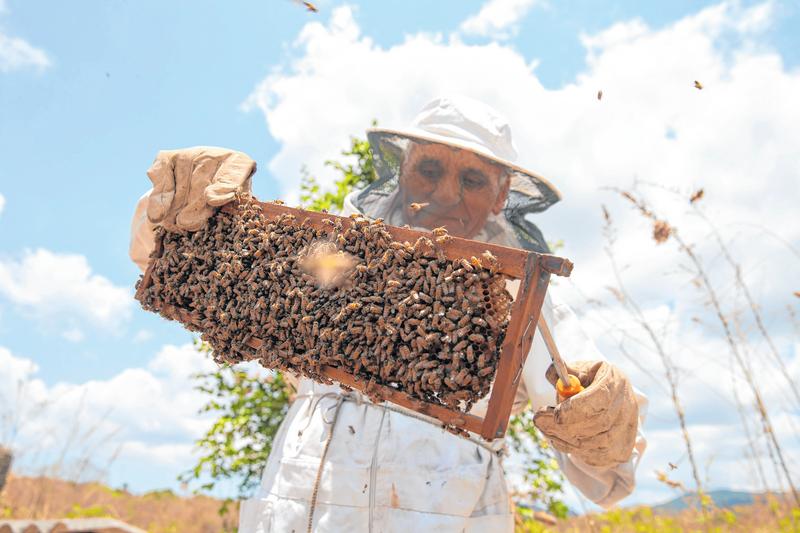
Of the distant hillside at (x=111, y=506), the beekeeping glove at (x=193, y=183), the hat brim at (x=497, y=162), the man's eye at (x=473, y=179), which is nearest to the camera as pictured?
the beekeeping glove at (x=193, y=183)

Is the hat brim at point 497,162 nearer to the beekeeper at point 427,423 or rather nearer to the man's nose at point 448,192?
the beekeeper at point 427,423

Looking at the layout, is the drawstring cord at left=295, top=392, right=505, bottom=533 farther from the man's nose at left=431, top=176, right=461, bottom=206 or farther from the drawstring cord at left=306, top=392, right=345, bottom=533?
the man's nose at left=431, top=176, right=461, bottom=206

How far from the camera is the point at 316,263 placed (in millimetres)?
2553

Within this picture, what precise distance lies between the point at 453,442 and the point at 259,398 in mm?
3479

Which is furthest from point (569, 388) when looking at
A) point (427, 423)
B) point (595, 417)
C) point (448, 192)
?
point (448, 192)

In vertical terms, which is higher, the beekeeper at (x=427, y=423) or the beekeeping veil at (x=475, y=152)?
the beekeeping veil at (x=475, y=152)

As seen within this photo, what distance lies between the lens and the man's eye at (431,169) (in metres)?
3.65

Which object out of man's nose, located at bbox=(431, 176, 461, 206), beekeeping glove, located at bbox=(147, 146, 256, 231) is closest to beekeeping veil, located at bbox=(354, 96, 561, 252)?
man's nose, located at bbox=(431, 176, 461, 206)

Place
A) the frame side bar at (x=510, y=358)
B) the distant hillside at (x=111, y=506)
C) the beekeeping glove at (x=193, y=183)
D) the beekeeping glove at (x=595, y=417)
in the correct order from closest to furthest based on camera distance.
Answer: the frame side bar at (x=510, y=358) < the beekeeping glove at (x=595, y=417) < the beekeeping glove at (x=193, y=183) < the distant hillside at (x=111, y=506)

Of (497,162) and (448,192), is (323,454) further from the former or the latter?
(497,162)

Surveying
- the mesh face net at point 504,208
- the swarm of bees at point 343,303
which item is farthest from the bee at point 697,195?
the swarm of bees at point 343,303

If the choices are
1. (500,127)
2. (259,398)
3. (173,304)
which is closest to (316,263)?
(173,304)

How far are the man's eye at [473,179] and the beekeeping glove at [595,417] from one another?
4.14ft

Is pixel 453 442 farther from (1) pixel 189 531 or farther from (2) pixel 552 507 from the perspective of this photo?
(1) pixel 189 531
